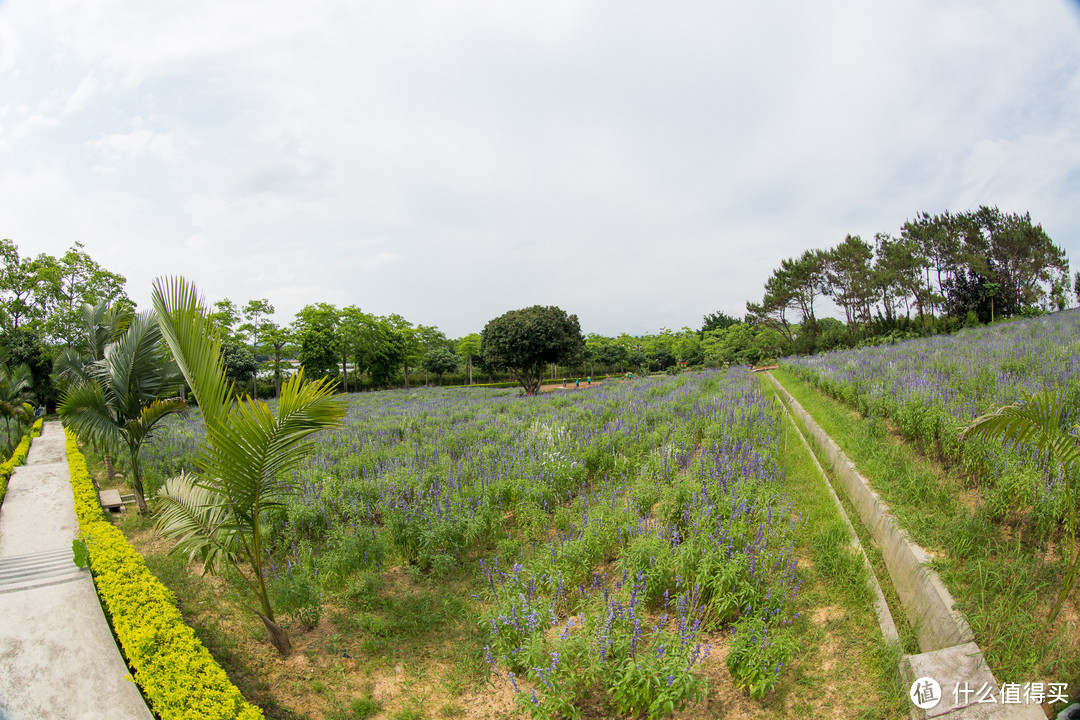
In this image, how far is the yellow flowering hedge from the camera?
2.94 meters

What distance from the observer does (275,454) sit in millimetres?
3484

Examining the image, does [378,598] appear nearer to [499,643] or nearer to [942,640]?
[499,643]

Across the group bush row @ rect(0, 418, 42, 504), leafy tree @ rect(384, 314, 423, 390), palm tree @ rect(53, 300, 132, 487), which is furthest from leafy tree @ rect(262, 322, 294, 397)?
palm tree @ rect(53, 300, 132, 487)

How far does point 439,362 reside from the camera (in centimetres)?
4862

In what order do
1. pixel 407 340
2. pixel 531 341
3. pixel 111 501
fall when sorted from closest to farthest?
1. pixel 111 501
2. pixel 531 341
3. pixel 407 340

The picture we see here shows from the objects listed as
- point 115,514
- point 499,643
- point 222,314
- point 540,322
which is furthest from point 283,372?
point 499,643

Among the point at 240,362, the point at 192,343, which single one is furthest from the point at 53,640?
the point at 240,362

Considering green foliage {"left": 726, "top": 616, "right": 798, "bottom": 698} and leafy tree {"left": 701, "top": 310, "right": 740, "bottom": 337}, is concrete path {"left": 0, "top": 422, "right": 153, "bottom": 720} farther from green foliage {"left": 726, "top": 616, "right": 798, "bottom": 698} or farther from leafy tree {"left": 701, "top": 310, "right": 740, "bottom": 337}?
leafy tree {"left": 701, "top": 310, "right": 740, "bottom": 337}

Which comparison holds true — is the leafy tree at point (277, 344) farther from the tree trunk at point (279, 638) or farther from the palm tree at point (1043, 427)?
the palm tree at point (1043, 427)

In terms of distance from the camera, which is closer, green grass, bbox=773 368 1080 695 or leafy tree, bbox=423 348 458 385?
green grass, bbox=773 368 1080 695

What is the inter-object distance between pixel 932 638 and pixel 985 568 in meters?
0.73

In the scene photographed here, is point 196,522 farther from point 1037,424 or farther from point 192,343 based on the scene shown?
point 1037,424

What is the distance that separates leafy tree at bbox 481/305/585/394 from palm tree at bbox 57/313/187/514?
16139mm

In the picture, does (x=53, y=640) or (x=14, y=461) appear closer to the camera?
(x=53, y=640)
